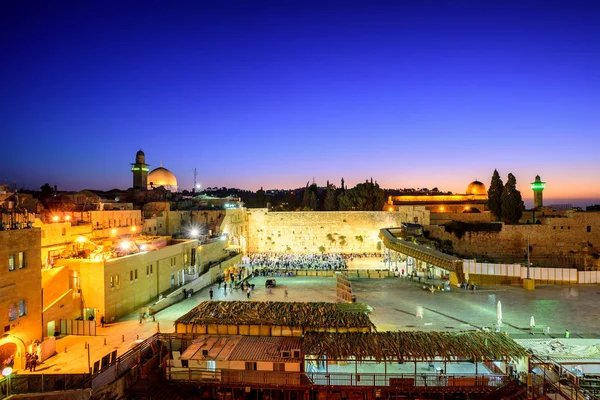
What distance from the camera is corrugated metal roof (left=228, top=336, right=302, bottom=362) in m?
12.4

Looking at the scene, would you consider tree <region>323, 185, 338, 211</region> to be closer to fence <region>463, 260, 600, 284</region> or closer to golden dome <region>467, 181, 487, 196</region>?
golden dome <region>467, 181, 487, 196</region>

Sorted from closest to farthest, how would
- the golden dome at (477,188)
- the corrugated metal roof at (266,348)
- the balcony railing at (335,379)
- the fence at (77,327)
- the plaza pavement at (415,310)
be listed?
the balcony railing at (335,379) → the corrugated metal roof at (266,348) → the plaza pavement at (415,310) → the fence at (77,327) → the golden dome at (477,188)

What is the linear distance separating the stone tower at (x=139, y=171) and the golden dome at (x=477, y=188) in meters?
40.8

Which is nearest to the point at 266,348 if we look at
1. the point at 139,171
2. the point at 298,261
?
the point at 298,261

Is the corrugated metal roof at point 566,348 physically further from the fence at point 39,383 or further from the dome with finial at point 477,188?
the dome with finial at point 477,188

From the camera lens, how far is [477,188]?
55.4 m

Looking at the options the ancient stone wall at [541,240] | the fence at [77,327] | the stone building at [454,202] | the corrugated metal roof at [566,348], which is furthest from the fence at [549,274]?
the stone building at [454,202]

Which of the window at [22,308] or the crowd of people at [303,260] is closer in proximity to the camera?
the window at [22,308]

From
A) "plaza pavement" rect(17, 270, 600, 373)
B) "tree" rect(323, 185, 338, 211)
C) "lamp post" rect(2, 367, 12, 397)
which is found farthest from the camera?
"tree" rect(323, 185, 338, 211)

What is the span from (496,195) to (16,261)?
38433mm

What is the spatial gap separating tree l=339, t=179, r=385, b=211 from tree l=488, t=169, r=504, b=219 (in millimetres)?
12783

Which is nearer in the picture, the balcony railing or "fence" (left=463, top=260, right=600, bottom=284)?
the balcony railing

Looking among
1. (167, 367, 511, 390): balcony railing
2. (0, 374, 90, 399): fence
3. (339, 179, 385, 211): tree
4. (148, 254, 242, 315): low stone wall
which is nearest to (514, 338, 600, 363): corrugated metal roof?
(167, 367, 511, 390): balcony railing

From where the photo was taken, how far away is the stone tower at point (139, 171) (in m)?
48.0
